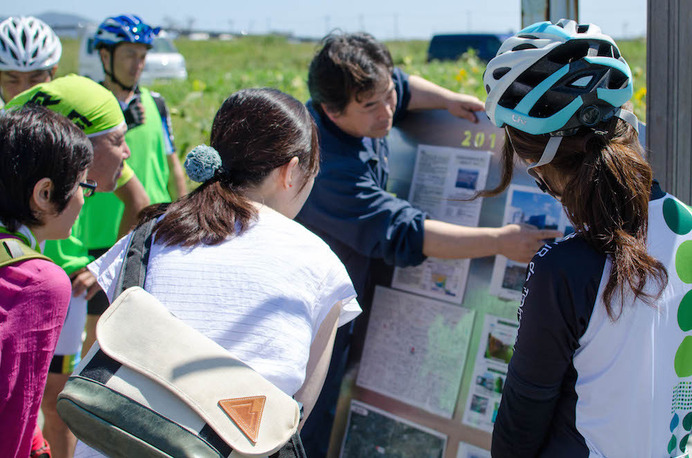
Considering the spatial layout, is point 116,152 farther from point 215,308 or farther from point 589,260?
point 589,260

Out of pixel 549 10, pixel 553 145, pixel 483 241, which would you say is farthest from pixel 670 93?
pixel 553 145

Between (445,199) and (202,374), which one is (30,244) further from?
(445,199)

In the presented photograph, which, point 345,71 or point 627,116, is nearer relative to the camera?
point 627,116

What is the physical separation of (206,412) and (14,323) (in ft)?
1.97

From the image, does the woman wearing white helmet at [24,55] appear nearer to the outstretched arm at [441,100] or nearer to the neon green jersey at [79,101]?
the neon green jersey at [79,101]

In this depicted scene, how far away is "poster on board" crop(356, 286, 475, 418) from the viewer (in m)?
2.56

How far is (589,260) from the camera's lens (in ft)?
4.21

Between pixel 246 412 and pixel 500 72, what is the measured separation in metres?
1.00

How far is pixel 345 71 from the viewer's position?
2.37 m

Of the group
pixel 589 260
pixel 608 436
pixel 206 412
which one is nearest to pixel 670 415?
pixel 608 436

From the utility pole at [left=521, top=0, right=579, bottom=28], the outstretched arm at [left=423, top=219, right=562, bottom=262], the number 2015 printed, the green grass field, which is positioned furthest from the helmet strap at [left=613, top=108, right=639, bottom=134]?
the green grass field

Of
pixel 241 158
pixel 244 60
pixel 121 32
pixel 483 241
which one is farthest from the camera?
pixel 244 60

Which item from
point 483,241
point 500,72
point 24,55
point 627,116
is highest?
point 24,55

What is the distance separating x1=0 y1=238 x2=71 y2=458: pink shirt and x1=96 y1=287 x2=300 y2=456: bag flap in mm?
294
